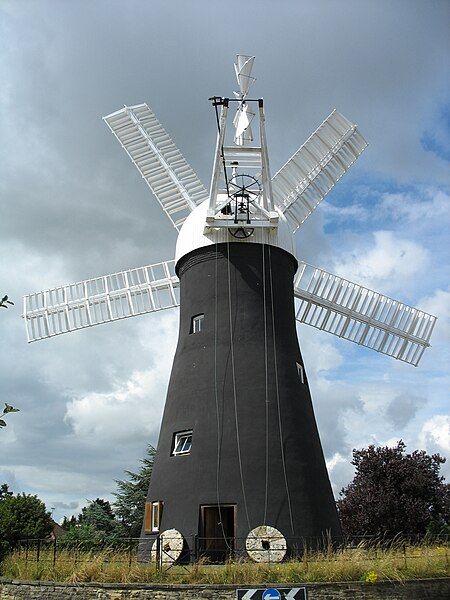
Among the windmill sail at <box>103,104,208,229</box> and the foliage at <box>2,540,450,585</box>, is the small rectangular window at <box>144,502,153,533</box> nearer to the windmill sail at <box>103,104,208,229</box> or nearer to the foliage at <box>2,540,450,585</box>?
the foliage at <box>2,540,450,585</box>

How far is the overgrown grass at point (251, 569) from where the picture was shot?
1152 centimetres

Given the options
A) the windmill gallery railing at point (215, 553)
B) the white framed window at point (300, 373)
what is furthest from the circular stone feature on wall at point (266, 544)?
the white framed window at point (300, 373)

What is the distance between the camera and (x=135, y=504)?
92.0 ft

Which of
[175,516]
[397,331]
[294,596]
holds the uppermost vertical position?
[397,331]

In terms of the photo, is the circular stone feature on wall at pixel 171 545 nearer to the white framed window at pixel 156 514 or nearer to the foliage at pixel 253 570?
the white framed window at pixel 156 514

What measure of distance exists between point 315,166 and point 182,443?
9.74 meters

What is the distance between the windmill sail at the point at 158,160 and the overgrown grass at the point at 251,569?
10.3 meters

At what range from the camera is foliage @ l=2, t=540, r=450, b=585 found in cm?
1152

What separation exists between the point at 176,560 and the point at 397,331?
948 cm

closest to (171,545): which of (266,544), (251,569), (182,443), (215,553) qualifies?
(215,553)

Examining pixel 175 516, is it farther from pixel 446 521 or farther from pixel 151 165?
pixel 446 521

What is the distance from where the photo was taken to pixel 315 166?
20.3 metres

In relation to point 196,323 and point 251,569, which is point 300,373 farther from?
point 251,569

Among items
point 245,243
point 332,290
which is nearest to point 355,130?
point 332,290
